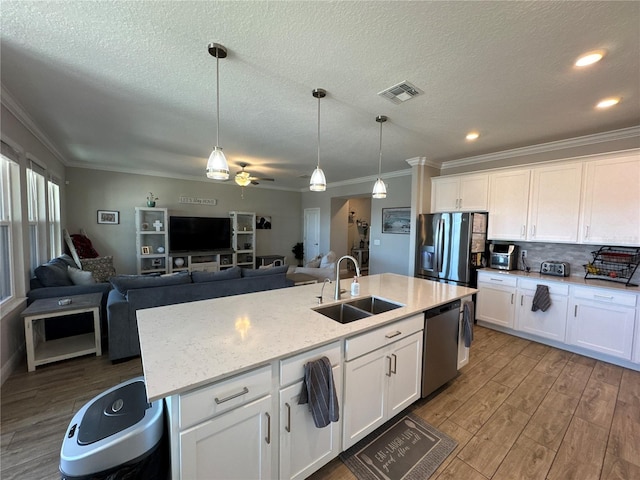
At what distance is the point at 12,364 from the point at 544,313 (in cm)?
605

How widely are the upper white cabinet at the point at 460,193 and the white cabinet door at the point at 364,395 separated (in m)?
3.35

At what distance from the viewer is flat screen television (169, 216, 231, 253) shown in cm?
616

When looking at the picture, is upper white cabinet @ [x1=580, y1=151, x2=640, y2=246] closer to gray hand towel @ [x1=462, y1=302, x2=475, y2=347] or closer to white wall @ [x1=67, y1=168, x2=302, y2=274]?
gray hand towel @ [x1=462, y1=302, x2=475, y2=347]

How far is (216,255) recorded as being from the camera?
22.1ft

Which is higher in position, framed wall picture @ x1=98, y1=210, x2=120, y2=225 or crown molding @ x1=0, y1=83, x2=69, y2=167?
crown molding @ x1=0, y1=83, x2=69, y2=167

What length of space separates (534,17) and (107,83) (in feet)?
10.2

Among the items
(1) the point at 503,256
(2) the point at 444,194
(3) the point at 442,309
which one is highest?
(2) the point at 444,194

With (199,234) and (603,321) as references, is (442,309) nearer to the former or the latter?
(603,321)

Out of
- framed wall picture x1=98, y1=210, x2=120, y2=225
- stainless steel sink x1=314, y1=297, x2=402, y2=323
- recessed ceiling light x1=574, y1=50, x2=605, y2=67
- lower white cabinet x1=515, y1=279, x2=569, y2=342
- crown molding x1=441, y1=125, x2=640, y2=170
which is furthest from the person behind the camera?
framed wall picture x1=98, y1=210, x2=120, y2=225

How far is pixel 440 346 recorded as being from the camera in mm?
2271

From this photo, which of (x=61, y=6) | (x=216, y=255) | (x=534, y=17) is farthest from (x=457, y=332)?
(x=216, y=255)

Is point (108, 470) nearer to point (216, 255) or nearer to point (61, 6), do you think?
point (61, 6)

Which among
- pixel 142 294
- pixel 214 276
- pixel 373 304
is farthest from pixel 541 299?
pixel 142 294

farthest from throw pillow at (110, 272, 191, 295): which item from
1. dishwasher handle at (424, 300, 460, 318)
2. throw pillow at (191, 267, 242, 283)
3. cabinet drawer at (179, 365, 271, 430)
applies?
dishwasher handle at (424, 300, 460, 318)
